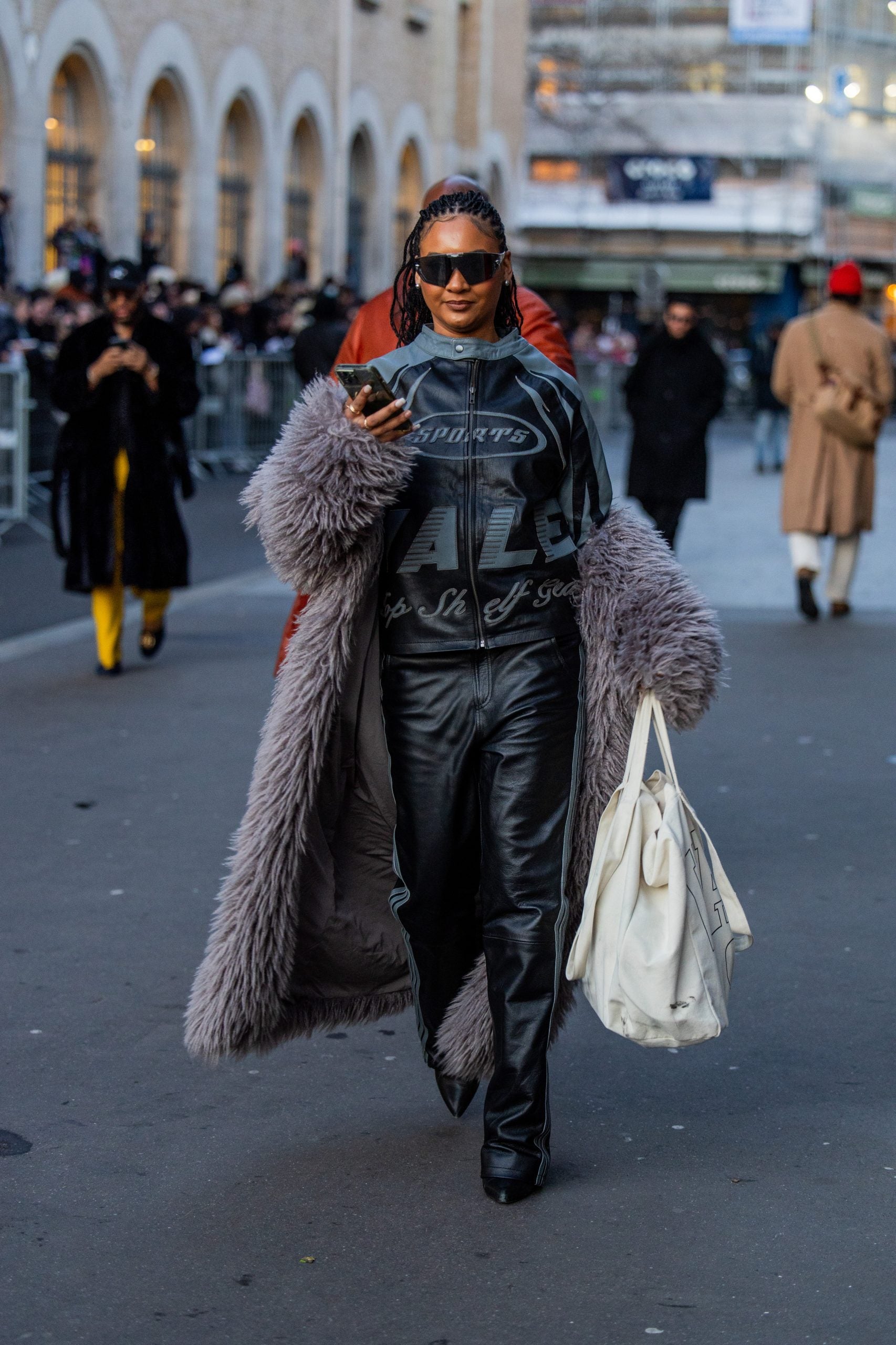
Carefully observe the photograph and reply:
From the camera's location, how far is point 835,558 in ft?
39.6

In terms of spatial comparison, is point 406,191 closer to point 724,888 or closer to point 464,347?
point 464,347

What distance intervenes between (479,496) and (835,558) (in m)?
8.57

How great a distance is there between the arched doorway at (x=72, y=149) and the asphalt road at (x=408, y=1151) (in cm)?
1663

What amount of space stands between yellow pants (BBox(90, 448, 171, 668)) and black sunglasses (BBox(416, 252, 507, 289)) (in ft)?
19.5

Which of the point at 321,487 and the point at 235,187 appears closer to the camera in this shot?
the point at 321,487

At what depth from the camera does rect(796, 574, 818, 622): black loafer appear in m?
11.8

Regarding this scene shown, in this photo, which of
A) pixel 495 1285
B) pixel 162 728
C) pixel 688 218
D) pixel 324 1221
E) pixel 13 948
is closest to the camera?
pixel 495 1285

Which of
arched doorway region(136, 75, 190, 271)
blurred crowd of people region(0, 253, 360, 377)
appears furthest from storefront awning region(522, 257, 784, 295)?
blurred crowd of people region(0, 253, 360, 377)

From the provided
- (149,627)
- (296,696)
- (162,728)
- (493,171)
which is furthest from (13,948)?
(493,171)

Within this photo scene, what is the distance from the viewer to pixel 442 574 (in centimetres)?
385

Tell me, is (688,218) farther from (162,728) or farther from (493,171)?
(162,728)

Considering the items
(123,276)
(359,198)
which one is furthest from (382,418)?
(359,198)

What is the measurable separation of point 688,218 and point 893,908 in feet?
167

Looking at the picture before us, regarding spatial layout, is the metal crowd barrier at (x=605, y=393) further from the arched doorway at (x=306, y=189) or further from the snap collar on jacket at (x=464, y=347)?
the snap collar on jacket at (x=464, y=347)
